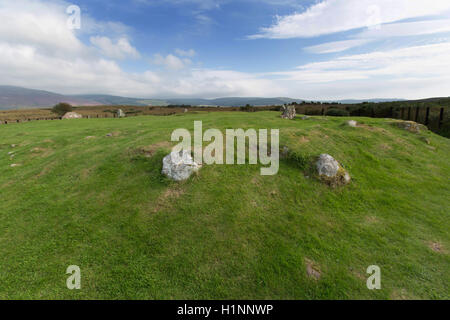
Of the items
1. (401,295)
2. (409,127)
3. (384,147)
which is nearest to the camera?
(401,295)

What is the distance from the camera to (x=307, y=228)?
705cm

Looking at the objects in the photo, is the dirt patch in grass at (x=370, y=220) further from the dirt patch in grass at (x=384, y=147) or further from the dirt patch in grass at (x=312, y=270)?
the dirt patch in grass at (x=384, y=147)

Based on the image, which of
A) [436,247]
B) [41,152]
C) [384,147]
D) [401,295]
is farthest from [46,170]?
[384,147]

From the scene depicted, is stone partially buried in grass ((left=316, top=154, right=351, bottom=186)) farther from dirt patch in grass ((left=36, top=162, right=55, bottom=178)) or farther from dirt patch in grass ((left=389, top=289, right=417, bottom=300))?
dirt patch in grass ((left=36, top=162, right=55, bottom=178))

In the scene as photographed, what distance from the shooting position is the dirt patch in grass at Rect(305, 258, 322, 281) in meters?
5.59

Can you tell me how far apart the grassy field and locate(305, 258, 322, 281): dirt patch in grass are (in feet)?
0.17

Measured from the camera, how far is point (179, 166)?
8.98 metres

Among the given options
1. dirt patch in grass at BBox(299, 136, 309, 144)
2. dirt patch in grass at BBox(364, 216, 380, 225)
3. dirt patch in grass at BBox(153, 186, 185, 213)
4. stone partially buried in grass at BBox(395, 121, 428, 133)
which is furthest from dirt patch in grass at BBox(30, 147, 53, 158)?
stone partially buried in grass at BBox(395, 121, 428, 133)

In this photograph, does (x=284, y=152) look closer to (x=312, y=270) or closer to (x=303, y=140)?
(x=303, y=140)

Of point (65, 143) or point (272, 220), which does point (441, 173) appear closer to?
point (272, 220)

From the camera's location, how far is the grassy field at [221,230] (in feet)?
17.8

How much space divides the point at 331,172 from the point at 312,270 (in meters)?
5.32

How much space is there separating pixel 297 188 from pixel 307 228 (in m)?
2.16
